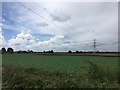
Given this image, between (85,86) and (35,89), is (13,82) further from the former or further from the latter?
(85,86)

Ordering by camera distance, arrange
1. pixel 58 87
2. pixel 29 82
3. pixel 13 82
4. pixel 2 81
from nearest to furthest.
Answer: pixel 58 87 → pixel 29 82 → pixel 13 82 → pixel 2 81

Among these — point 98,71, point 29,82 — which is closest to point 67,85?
point 29,82

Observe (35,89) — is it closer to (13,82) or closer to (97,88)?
(13,82)

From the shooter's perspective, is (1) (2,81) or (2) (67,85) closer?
(2) (67,85)

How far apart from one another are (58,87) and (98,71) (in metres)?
3.48

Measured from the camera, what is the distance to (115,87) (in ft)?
23.5

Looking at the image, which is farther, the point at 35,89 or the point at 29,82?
the point at 29,82

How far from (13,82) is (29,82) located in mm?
957

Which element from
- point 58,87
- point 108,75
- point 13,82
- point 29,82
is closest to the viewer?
point 58,87

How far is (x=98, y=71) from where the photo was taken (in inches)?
389

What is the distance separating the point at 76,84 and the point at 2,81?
12.2 feet

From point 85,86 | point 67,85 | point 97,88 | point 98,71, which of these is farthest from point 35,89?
point 98,71

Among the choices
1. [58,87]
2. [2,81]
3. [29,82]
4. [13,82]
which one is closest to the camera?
[58,87]

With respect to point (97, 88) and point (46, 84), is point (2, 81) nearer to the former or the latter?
point (46, 84)
